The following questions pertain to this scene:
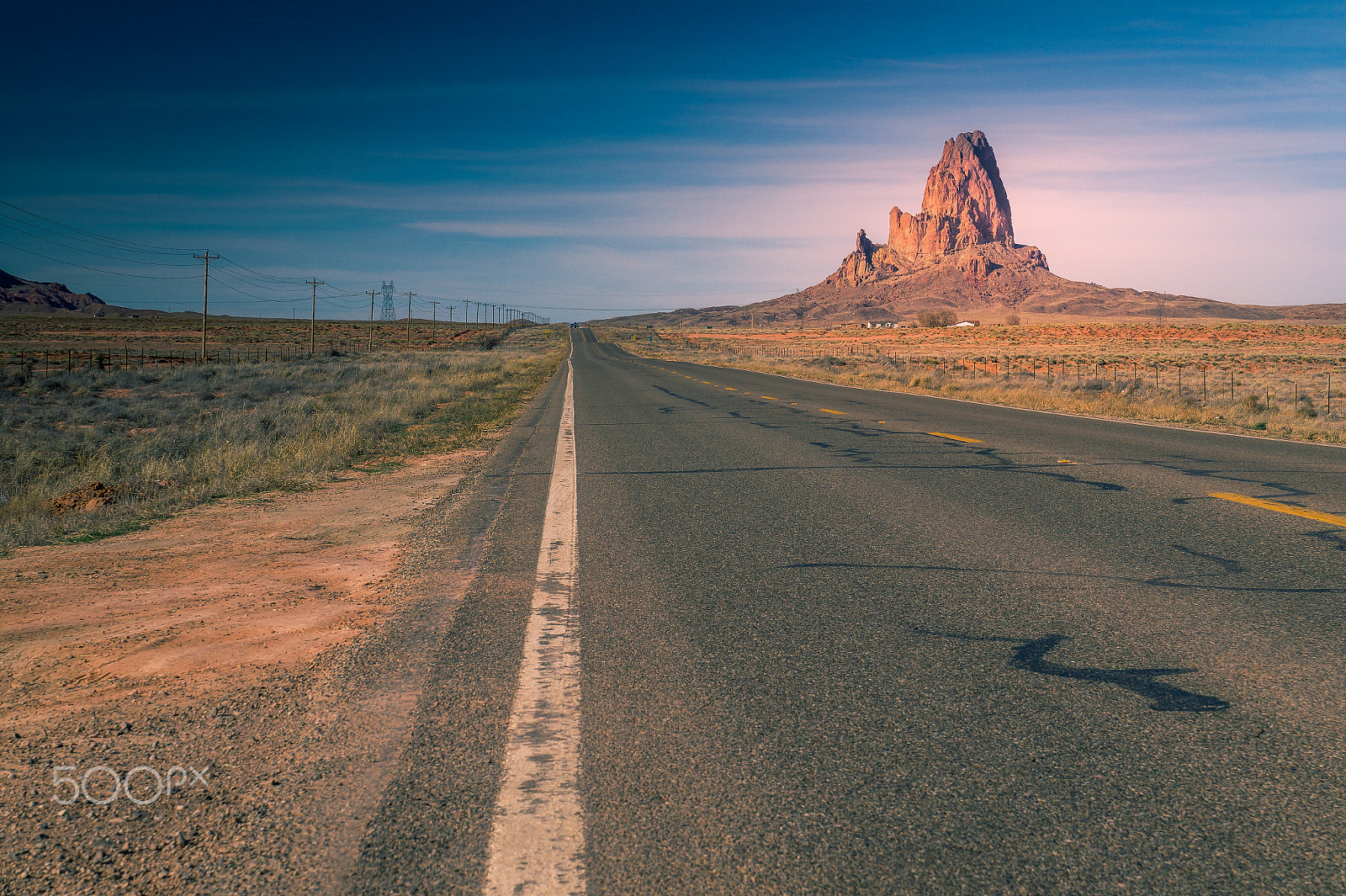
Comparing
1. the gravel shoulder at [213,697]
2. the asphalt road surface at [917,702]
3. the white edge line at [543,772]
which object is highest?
the asphalt road surface at [917,702]

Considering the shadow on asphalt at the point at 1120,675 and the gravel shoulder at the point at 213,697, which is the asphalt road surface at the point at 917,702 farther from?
the gravel shoulder at the point at 213,697

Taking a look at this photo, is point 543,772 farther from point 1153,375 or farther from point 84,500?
point 1153,375

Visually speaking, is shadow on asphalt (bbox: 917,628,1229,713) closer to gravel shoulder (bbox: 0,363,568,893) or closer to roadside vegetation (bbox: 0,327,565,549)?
gravel shoulder (bbox: 0,363,568,893)

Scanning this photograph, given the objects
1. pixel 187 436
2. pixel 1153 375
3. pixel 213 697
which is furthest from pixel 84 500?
pixel 1153 375

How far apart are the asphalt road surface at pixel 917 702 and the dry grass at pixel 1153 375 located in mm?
10021

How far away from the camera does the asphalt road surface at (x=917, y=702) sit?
227cm

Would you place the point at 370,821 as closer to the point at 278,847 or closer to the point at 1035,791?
the point at 278,847

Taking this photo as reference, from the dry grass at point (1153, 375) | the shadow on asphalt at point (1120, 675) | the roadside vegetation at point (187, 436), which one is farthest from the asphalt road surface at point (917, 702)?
the dry grass at point (1153, 375)

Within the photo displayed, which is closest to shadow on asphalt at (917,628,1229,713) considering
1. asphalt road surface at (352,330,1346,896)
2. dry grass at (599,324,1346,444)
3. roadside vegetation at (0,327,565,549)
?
asphalt road surface at (352,330,1346,896)

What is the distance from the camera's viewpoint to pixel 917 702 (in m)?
3.23

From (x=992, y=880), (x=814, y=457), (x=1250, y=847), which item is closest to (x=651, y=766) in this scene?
(x=992, y=880)

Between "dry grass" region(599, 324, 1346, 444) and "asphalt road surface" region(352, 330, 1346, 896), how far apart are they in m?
10.0

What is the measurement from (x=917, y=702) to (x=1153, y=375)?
39.0 meters

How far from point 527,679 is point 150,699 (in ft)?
5.00
